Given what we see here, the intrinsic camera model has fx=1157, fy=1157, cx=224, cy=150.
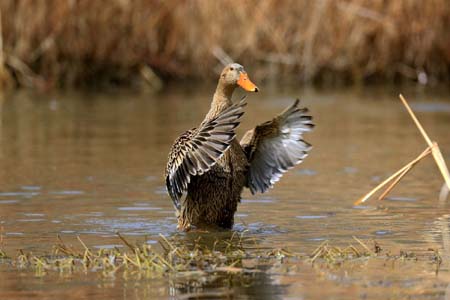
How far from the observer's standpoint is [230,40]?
762 inches

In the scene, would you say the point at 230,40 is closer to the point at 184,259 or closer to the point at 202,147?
the point at 202,147

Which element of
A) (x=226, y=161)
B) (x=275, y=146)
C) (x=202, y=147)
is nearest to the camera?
(x=202, y=147)

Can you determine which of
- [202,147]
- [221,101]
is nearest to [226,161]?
[221,101]

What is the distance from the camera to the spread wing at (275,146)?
7941 mm

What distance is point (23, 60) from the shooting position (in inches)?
715

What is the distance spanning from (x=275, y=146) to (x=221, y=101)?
0.53 metres

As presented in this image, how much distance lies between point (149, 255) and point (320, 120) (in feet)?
27.9

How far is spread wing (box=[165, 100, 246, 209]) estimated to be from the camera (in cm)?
719

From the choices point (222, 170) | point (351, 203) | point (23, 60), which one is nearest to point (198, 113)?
point (23, 60)

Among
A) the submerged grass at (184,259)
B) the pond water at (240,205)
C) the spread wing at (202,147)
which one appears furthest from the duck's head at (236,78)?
the submerged grass at (184,259)

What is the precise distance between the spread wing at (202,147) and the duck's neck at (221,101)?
33 cm

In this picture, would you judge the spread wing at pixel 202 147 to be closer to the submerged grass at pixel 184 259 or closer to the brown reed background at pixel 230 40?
the submerged grass at pixel 184 259

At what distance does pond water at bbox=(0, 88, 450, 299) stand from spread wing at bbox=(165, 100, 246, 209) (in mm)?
460

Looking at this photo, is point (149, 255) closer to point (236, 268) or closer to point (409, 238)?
point (236, 268)
